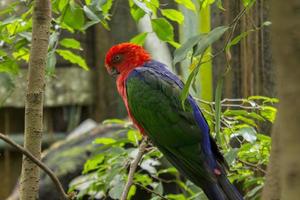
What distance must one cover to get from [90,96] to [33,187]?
115 inches

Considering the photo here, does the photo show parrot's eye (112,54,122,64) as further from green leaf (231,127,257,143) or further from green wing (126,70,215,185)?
Result: green leaf (231,127,257,143)

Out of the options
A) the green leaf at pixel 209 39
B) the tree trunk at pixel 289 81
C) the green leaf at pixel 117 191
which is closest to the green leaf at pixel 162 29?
the green leaf at pixel 117 191

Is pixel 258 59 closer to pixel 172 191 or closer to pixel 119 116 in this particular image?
pixel 172 191

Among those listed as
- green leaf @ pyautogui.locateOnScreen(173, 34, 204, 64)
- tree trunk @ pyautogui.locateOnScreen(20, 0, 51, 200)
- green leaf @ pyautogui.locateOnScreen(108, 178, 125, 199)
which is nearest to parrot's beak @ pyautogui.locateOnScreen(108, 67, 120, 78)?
green leaf @ pyautogui.locateOnScreen(108, 178, 125, 199)

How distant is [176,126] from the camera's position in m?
1.68

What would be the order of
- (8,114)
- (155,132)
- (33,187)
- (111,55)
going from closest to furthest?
(33,187), (155,132), (111,55), (8,114)

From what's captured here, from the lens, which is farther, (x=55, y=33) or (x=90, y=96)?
(x=90, y=96)

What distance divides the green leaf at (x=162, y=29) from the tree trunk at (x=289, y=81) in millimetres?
1118

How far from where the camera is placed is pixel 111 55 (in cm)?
204

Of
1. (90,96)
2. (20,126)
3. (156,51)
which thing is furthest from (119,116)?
(156,51)

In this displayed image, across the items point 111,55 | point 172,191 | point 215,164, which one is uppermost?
point 111,55

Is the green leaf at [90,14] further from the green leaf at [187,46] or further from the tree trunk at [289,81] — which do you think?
the tree trunk at [289,81]

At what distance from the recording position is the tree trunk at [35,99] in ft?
3.72

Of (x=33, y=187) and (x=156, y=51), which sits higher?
(x=156, y=51)
